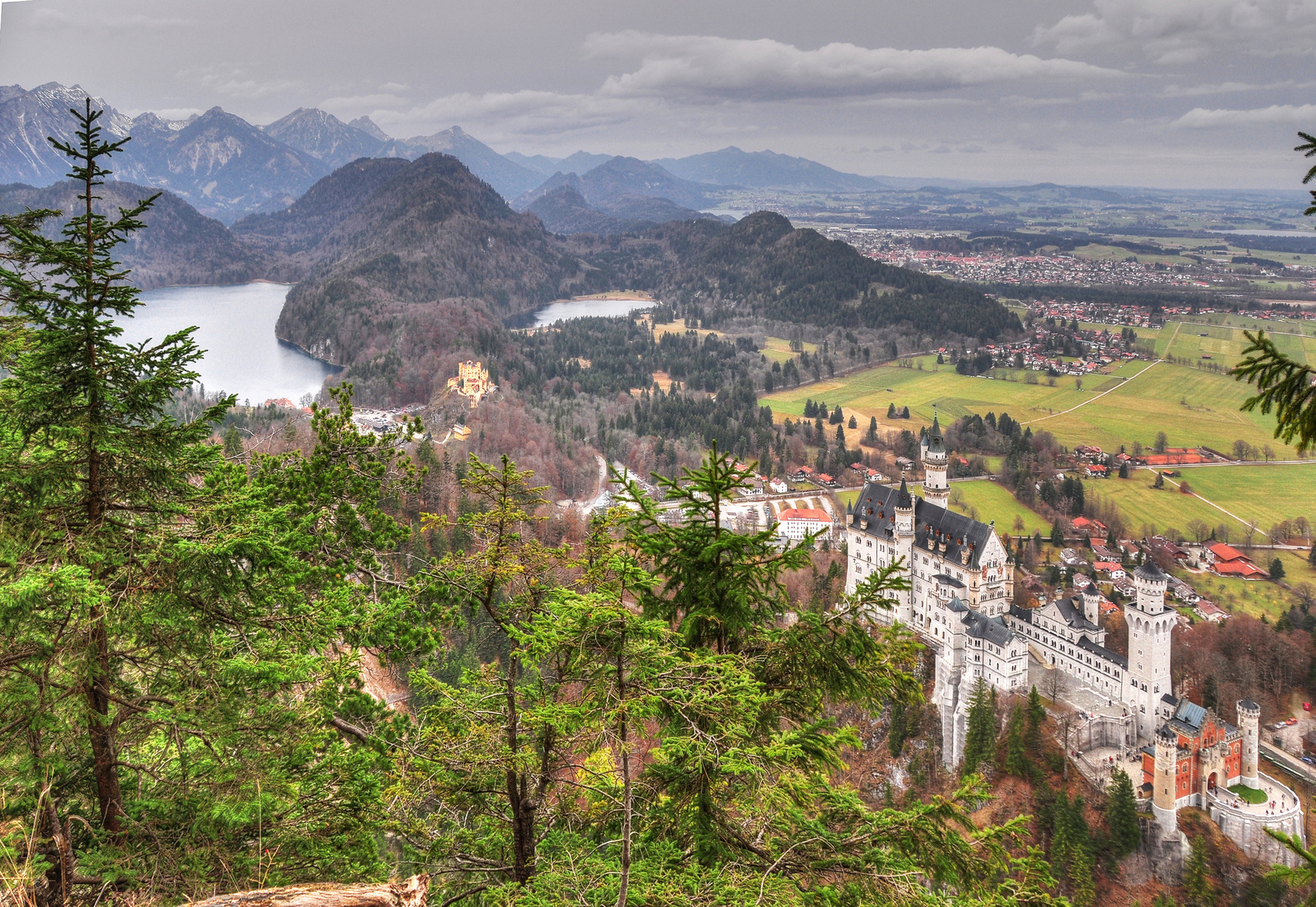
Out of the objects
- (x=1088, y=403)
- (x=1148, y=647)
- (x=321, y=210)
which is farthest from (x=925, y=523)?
(x=321, y=210)

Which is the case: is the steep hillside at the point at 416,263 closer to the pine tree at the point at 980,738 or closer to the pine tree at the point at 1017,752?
the pine tree at the point at 980,738

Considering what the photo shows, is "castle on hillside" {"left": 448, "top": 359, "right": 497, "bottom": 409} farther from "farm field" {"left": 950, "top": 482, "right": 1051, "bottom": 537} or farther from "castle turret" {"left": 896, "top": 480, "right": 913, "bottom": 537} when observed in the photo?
"castle turret" {"left": 896, "top": 480, "right": 913, "bottom": 537}

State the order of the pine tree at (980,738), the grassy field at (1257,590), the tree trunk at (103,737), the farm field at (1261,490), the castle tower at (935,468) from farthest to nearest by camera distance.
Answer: the farm field at (1261,490), the grassy field at (1257,590), the castle tower at (935,468), the pine tree at (980,738), the tree trunk at (103,737)

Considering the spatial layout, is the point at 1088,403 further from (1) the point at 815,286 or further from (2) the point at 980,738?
(1) the point at 815,286

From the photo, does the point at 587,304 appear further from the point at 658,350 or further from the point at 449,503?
the point at 449,503

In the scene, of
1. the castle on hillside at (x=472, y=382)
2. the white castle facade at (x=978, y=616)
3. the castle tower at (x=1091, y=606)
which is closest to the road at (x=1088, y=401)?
the white castle facade at (x=978, y=616)

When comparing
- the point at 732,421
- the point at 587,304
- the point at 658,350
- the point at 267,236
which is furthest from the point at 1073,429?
the point at 267,236
